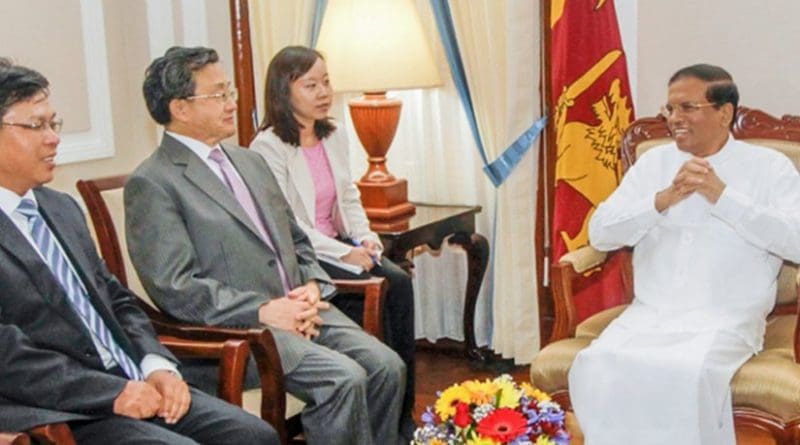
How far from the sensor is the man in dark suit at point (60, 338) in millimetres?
2123

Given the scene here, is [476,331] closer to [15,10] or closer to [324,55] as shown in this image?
[324,55]

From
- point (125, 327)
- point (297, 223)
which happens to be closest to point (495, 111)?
point (297, 223)

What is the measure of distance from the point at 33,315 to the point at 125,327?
0.28 m

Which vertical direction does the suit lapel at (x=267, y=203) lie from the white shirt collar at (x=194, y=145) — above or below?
below

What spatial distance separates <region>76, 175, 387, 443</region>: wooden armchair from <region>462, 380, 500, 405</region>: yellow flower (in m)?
0.57

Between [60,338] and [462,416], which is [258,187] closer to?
[60,338]

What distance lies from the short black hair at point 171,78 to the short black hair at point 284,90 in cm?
52

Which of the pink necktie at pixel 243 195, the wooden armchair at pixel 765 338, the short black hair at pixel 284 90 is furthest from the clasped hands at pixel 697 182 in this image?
the short black hair at pixel 284 90

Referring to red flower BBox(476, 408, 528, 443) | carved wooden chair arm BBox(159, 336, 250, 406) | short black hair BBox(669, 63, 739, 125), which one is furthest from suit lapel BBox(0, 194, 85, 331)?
short black hair BBox(669, 63, 739, 125)

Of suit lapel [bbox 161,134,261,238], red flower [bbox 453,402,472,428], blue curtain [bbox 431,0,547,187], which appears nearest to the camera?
red flower [bbox 453,402,472,428]

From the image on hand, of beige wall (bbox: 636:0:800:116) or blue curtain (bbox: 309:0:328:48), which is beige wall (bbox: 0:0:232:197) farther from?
beige wall (bbox: 636:0:800:116)

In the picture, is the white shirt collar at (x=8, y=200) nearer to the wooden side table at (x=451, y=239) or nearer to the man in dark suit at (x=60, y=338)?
the man in dark suit at (x=60, y=338)

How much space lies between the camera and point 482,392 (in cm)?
217

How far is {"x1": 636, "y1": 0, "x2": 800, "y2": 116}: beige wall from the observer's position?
11.1 ft
